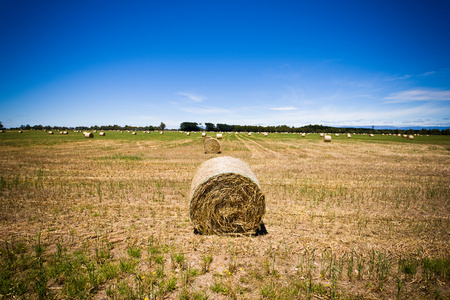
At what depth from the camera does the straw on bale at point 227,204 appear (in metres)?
6.16

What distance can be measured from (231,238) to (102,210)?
4.85 m

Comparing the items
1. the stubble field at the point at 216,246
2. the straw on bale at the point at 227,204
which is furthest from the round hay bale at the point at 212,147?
the straw on bale at the point at 227,204

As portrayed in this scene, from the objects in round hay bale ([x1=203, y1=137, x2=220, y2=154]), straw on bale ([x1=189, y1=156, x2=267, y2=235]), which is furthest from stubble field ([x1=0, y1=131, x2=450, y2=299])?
round hay bale ([x1=203, y1=137, x2=220, y2=154])

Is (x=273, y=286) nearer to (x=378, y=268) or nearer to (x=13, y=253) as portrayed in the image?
(x=378, y=268)

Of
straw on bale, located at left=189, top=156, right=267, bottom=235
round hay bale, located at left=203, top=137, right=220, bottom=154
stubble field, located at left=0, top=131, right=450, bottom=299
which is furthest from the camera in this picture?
round hay bale, located at left=203, top=137, right=220, bottom=154

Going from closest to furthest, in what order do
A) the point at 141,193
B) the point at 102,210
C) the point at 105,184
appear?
the point at 102,210, the point at 141,193, the point at 105,184

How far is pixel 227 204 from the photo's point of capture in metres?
6.25

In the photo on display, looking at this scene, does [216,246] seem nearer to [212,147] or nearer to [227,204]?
[227,204]

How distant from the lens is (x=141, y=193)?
31.1 feet

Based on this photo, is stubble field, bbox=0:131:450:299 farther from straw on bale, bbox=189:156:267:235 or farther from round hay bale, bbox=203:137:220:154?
round hay bale, bbox=203:137:220:154

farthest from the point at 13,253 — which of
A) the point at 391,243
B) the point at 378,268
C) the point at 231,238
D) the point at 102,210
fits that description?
the point at 391,243

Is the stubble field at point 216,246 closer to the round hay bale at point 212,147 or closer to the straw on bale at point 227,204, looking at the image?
the straw on bale at point 227,204

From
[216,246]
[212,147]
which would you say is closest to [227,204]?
[216,246]

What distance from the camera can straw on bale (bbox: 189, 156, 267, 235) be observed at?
616 centimetres
